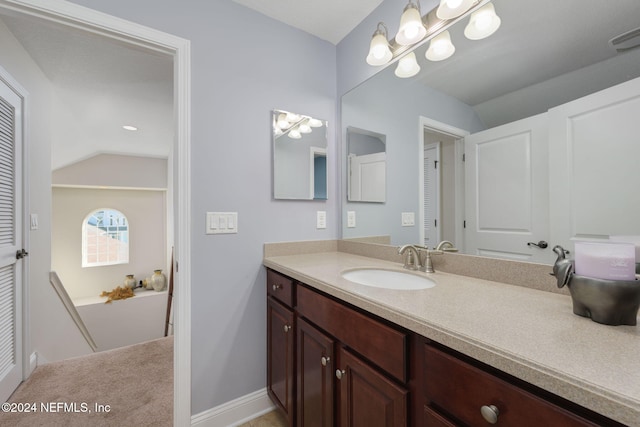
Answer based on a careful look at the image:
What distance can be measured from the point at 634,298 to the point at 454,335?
39cm

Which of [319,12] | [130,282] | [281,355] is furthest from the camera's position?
[130,282]

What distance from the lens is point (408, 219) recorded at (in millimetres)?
1457

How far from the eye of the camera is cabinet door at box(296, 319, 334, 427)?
99 cm

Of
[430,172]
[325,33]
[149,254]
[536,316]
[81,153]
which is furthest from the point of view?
[149,254]

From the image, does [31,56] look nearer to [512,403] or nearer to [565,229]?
[512,403]

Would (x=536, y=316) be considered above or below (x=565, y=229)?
below

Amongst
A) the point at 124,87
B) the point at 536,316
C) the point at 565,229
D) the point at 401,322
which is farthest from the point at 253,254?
the point at 124,87

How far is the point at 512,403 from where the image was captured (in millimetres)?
482

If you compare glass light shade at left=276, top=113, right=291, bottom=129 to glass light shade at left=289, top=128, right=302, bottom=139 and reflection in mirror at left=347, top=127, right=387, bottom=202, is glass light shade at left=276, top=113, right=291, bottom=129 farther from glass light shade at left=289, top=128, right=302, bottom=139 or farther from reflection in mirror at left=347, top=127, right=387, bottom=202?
reflection in mirror at left=347, top=127, right=387, bottom=202

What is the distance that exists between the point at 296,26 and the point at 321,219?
1.29m

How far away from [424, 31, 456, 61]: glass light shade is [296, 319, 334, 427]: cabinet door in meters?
1.41

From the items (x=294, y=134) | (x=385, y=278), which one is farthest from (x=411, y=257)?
(x=294, y=134)

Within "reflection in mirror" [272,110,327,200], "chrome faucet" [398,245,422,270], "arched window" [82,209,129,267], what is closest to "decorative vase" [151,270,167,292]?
"arched window" [82,209,129,267]

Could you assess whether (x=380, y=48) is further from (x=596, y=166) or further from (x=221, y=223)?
(x=221, y=223)
